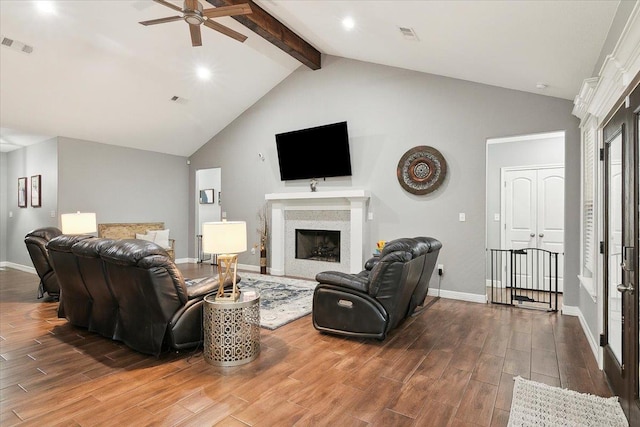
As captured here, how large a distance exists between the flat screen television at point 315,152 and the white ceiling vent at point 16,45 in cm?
386

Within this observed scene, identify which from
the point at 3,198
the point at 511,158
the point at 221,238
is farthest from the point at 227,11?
the point at 3,198

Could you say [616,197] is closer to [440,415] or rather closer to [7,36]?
[440,415]

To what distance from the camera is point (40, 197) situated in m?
7.13

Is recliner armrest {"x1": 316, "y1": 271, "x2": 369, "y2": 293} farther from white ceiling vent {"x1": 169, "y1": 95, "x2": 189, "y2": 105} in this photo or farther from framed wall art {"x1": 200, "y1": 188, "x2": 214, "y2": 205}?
framed wall art {"x1": 200, "y1": 188, "x2": 214, "y2": 205}

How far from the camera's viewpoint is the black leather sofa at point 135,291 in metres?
2.79

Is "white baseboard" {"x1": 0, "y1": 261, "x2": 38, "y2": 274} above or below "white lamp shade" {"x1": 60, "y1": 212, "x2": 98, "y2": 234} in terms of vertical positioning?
below

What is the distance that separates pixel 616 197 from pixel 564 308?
8.38 feet

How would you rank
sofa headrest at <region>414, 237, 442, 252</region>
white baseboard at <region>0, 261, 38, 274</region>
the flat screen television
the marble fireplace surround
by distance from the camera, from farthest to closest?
white baseboard at <region>0, 261, 38, 274</region>, the flat screen television, the marble fireplace surround, sofa headrest at <region>414, 237, 442, 252</region>

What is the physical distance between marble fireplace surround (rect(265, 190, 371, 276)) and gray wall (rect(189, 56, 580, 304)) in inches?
8.4

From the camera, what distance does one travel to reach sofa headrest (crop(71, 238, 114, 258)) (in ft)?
9.91

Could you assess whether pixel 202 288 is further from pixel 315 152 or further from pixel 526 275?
pixel 526 275

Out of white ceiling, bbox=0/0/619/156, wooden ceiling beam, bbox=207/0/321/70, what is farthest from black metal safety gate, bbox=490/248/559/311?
wooden ceiling beam, bbox=207/0/321/70

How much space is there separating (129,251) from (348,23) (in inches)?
144

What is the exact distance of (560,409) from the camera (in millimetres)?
2234
